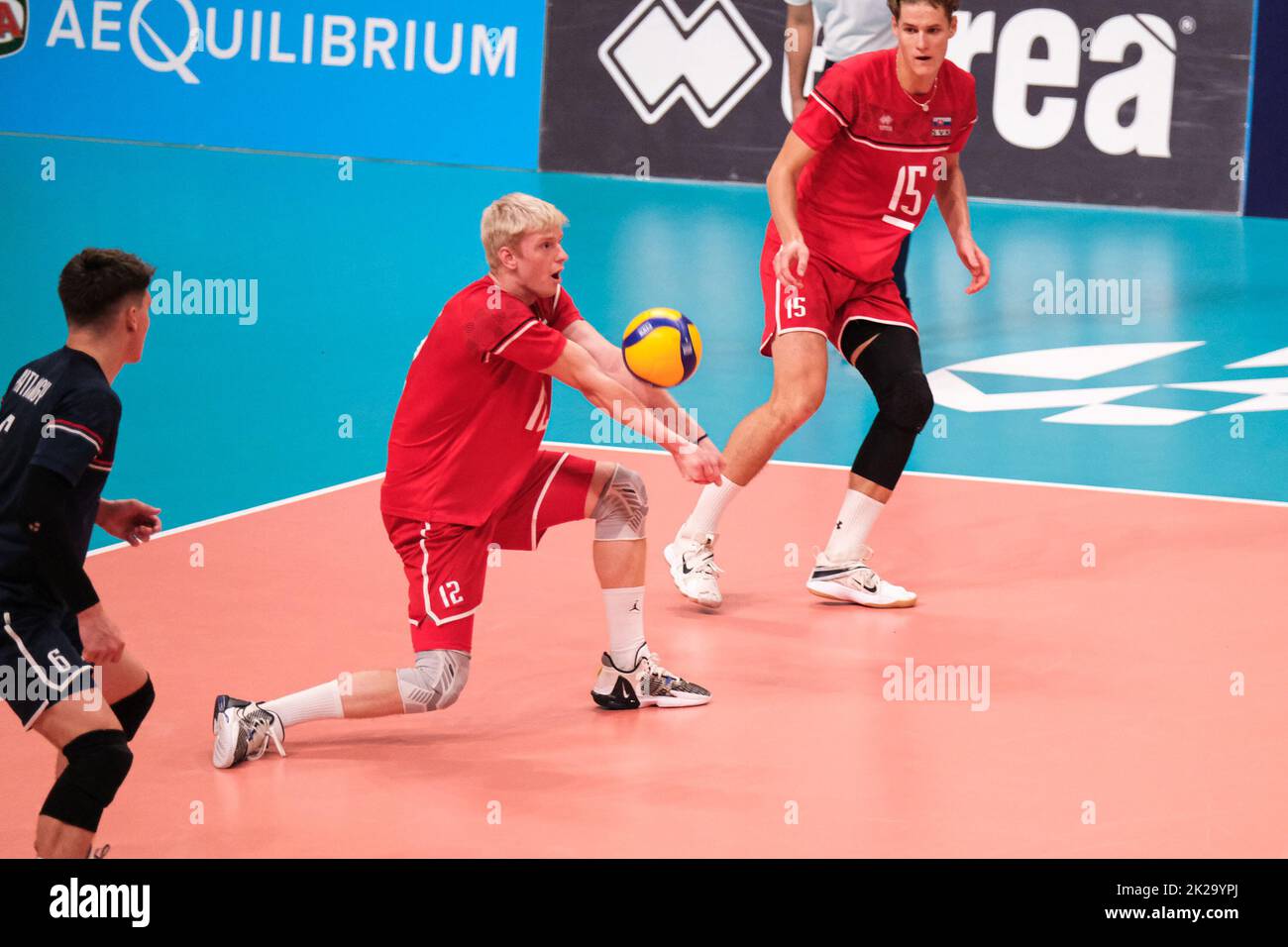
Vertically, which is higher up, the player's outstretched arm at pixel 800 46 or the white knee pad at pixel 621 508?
the player's outstretched arm at pixel 800 46

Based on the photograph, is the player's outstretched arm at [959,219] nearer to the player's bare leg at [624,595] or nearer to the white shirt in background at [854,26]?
the player's bare leg at [624,595]

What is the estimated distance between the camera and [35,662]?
3865 millimetres

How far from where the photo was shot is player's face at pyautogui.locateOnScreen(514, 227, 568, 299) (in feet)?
16.5

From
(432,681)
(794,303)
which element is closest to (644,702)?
(432,681)

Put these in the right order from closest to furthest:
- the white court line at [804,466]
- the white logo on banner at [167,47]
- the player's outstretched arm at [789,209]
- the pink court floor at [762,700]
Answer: the pink court floor at [762,700] → the player's outstretched arm at [789,209] → the white court line at [804,466] → the white logo on banner at [167,47]

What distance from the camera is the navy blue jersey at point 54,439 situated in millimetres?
3775

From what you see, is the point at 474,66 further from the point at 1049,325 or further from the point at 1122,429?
the point at 1122,429

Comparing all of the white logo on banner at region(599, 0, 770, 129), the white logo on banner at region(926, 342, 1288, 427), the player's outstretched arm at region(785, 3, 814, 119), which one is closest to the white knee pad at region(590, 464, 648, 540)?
the white logo on banner at region(926, 342, 1288, 427)

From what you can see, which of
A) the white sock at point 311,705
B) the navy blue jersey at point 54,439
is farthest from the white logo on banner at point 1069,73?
the navy blue jersey at point 54,439

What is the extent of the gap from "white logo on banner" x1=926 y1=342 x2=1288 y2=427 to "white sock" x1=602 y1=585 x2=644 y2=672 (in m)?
4.55

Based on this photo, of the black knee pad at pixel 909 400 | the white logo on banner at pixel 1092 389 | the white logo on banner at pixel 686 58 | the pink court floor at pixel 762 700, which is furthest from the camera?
the white logo on banner at pixel 686 58

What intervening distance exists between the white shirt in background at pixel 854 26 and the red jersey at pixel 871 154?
391 centimetres

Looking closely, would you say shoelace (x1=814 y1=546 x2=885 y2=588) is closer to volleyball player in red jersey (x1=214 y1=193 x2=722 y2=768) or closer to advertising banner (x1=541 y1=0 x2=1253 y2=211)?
volleyball player in red jersey (x1=214 y1=193 x2=722 y2=768)
